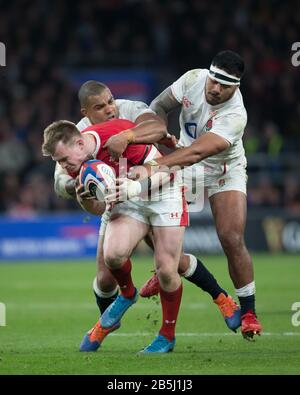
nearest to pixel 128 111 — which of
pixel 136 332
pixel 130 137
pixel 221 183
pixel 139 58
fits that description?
pixel 130 137

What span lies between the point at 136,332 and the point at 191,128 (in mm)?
1980

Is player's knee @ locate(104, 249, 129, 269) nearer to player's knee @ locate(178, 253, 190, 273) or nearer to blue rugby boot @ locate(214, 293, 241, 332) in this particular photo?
player's knee @ locate(178, 253, 190, 273)

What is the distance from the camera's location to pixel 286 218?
1788 centimetres

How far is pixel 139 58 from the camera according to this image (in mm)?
21500

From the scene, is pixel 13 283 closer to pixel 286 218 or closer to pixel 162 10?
pixel 286 218

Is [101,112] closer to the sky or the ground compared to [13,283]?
closer to the sky

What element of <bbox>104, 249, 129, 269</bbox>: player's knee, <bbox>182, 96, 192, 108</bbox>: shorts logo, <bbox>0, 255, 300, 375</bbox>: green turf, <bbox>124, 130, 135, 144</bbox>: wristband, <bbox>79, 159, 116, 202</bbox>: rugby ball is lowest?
<bbox>0, 255, 300, 375</bbox>: green turf

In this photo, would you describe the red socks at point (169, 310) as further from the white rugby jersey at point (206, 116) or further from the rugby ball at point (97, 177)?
the white rugby jersey at point (206, 116)

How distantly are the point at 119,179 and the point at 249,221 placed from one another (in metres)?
11.0

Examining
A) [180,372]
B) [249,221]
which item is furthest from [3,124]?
[180,372]

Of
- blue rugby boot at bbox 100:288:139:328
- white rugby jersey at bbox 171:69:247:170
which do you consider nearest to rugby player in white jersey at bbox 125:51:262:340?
white rugby jersey at bbox 171:69:247:170

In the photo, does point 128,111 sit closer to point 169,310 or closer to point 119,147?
point 119,147

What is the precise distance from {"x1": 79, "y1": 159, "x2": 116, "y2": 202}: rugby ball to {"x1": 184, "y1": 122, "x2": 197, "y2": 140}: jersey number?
1.48 m

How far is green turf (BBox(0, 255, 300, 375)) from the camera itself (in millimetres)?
6789
